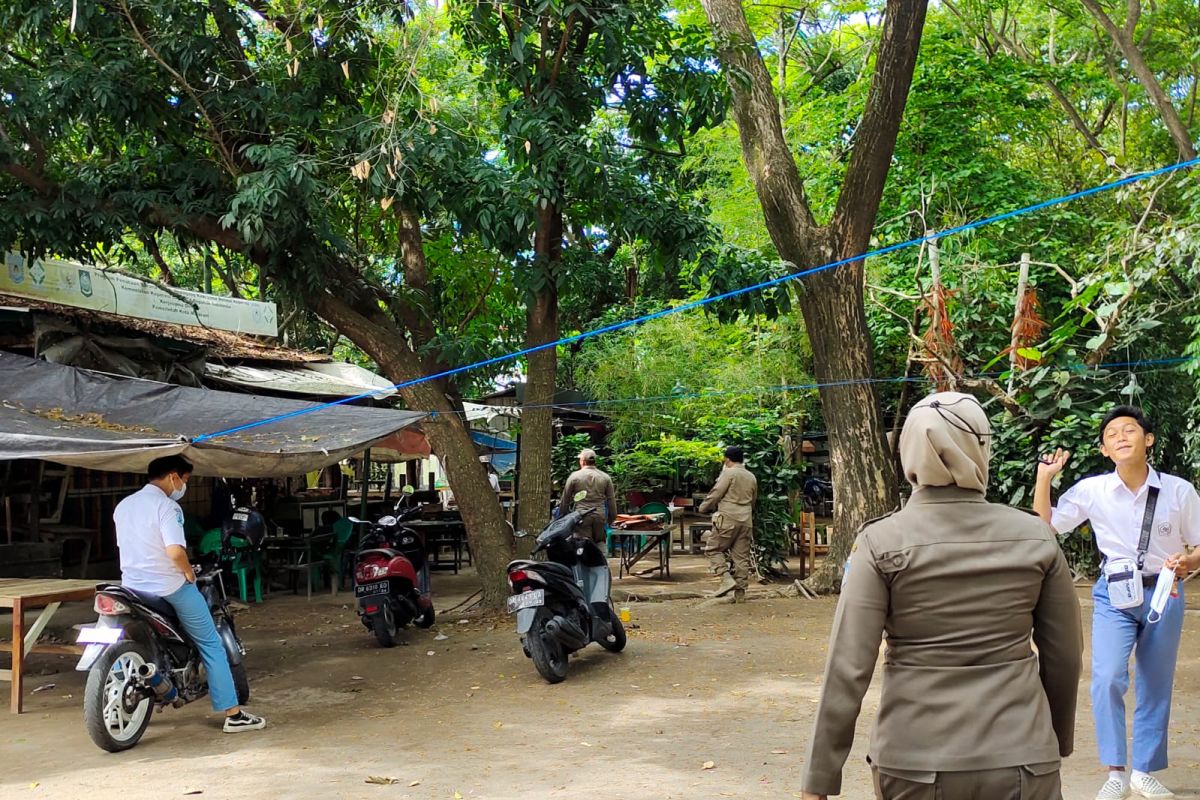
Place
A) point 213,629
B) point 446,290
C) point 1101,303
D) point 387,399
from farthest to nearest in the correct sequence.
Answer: point 387,399 < point 446,290 < point 1101,303 < point 213,629

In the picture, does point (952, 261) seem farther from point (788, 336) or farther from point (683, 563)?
point (683, 563)

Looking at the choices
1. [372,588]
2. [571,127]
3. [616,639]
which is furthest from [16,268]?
[616,639]

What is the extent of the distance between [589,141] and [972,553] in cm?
649

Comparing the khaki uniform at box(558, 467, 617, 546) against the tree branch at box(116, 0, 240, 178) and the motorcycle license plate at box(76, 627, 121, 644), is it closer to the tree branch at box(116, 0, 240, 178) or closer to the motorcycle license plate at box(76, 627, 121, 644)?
the tree branch at box(116, 0, 240, 178)

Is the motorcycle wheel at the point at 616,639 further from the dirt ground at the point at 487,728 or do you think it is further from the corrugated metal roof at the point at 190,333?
the corrugated metal roof at the point at 190,333

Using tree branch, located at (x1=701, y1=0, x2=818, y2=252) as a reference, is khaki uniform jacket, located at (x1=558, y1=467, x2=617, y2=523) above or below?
below

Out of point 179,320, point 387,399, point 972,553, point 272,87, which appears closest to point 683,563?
point 387,399

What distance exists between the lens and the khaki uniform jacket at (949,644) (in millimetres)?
2295

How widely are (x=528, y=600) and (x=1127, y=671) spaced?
378cm

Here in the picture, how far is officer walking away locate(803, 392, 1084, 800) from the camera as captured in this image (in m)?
2.29

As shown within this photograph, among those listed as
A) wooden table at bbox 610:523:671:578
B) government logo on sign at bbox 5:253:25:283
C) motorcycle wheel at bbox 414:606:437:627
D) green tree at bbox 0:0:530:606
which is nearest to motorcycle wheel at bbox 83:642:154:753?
green tree at bbox 0:0:530:606

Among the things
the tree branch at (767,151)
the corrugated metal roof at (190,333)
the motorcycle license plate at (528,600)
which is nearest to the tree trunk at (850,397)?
the tree branch at (767,151)

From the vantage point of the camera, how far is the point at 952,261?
41.7 ft

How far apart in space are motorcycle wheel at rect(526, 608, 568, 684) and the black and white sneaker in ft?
5.91
